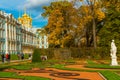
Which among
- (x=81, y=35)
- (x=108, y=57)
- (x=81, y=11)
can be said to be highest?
(x=81, y=11)

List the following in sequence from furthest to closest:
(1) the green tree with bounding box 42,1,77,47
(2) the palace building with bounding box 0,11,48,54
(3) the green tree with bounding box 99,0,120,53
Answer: (2) the palace building with bounding box 0,11,48,54
(1) the green tree with bounding box 42,1,77,47
(3) the green tree with bounding box 99,0,120,53

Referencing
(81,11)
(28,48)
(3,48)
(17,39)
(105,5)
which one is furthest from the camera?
(28,48)

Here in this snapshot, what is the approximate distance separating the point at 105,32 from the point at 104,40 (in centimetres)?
135

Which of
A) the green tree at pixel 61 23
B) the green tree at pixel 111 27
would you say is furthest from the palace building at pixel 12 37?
the green tree at pixel 111 27

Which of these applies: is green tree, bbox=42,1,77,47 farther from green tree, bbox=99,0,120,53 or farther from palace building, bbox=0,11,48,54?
palace building, bbox=0,11,48,54

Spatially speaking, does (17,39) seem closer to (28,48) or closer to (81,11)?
(28,48)

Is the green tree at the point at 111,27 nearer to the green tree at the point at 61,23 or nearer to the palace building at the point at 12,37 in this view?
the green tree at the point at 61,23

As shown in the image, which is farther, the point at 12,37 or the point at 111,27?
the point at 12,37

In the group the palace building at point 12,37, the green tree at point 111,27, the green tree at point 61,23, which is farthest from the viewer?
the palace building at point 12,37

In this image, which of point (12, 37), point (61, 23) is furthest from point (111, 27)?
point (12, 37)

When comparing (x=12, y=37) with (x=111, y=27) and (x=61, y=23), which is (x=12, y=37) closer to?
(x=61, y=23)

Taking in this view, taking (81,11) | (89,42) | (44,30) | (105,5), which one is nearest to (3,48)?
(44,30)

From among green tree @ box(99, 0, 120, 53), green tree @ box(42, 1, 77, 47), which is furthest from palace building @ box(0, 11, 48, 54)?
green tree @ box(99, 0, 120, 53)

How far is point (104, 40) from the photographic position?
47.9 metres
